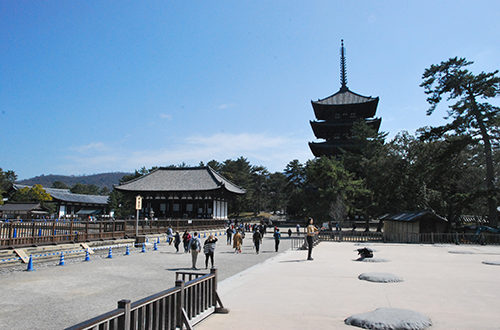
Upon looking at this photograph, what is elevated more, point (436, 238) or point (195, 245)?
point (195, 245)

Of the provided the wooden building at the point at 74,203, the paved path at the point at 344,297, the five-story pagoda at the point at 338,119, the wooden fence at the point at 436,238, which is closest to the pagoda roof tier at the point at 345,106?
the five-story pagoda at the point at 338,119

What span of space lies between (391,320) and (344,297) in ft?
7.59

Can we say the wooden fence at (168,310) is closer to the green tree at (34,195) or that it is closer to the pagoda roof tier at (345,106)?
the pagoda roof tier at (345,106)

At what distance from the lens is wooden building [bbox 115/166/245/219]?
143 feet

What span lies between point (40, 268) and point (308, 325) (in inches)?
500

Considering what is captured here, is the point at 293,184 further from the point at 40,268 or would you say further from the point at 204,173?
the point at 40,268

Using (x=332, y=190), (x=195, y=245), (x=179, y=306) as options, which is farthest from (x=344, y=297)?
(x=332, y=190)

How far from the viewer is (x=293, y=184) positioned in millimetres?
73000

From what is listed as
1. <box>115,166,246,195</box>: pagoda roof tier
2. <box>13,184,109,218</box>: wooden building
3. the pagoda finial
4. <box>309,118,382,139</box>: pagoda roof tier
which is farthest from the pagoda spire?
<box>13,184,109,218</box>: wooden building

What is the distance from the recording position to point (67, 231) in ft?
65.2

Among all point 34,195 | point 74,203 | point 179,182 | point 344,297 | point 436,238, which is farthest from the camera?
point 74,203

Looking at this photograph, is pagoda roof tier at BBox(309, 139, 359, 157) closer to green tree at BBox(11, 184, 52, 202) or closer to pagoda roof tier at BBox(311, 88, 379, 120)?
pagoda roof tier at BBox(311, 88, 379, 120)

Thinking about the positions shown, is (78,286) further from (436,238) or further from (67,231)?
(436,238)

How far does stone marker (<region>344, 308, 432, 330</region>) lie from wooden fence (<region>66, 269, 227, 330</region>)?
250 centimetres
